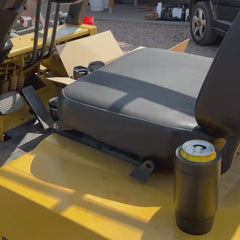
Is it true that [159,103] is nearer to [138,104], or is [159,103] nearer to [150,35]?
[138,104]

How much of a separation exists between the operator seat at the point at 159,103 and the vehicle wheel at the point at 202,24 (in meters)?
3.03

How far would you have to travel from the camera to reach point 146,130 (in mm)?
1062

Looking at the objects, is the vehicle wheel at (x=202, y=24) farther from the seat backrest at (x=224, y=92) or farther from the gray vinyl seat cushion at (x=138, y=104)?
the seat backrest at (x=224, y=92)

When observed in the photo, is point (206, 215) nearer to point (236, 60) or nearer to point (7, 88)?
point (236, 60)

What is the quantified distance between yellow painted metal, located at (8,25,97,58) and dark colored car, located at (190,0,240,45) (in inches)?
70.0

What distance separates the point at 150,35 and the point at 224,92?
4240 mm

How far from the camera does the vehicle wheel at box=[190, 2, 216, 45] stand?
14.0ft

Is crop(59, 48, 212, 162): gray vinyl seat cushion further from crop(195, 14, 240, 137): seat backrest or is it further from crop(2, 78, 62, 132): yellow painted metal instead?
crop(2, 78, 62, 132): yellow painted metal

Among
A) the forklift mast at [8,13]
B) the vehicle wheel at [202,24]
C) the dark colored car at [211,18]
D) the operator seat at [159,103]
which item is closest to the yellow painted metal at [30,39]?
the forklift mast at [8,13]

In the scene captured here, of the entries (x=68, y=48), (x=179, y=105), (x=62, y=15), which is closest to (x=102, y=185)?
(x=179, y=105)

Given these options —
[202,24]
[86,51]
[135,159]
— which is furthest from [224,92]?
[202,24]

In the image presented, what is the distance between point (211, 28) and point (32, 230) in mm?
3550

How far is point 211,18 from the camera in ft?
13.9

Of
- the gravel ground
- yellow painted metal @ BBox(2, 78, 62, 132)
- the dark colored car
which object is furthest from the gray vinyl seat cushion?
the gravel ground
